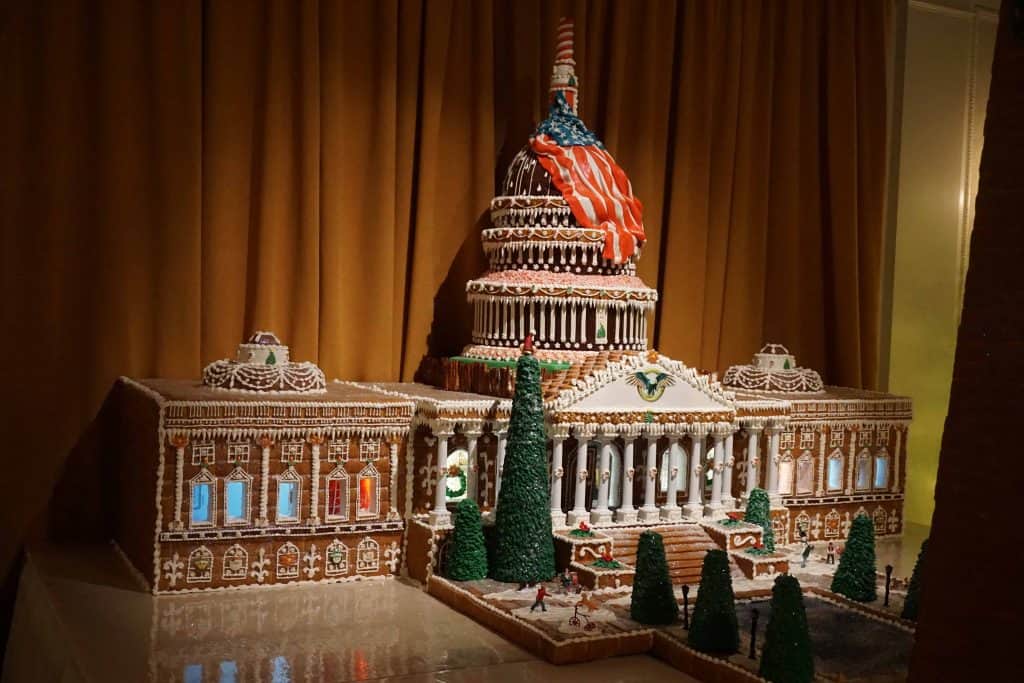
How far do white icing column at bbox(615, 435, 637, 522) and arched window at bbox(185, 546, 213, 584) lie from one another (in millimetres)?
5000

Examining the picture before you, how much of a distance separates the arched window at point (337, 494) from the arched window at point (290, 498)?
0.38 metres

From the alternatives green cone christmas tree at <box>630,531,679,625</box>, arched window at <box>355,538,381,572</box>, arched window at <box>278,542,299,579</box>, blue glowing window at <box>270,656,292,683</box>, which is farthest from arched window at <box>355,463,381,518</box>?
green cone christmas tree at <box>630,531,679,625</box>

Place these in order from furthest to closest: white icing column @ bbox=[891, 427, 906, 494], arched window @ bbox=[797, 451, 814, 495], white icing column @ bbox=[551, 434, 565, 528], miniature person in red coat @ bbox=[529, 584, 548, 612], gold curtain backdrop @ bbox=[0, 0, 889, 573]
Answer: white icing column @ bbox=[891, 427, 906, 494]
arched window @ bbox=[797, 451, 814, 495]
gold curtain backdrop @ bbox=[0, 0, 889, 573]
white icing column @ bbox=[551, 434, 565, 528]
miniature person in red coat @ bbox=[529, 584, 548, 612]

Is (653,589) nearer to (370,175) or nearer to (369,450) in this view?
(369,450)

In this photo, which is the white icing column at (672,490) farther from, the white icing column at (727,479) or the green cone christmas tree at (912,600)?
the green cone christmas tree at (912,600)

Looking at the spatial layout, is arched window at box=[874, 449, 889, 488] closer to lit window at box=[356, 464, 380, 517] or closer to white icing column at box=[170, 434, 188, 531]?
lit window at box=[356, 464, 380, 517]

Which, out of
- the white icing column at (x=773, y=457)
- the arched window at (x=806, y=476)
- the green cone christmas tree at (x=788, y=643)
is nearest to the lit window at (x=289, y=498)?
the green cone christmas tree at (x=788, y=643)

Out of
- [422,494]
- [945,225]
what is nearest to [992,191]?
[422,494]

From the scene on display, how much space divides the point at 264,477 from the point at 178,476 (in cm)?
95

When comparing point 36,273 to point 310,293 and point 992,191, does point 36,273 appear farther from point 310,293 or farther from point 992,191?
point 992,191

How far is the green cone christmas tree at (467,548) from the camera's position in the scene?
42.4 ft

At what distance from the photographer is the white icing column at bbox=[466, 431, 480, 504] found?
1407 cm

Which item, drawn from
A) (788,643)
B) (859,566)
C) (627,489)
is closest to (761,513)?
(627,489)

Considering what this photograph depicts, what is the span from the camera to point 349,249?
1623cm
